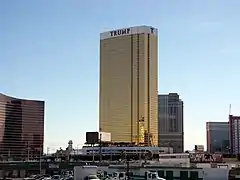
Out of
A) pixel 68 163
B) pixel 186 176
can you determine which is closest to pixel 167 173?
pixel 186 176

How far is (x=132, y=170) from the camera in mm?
93188

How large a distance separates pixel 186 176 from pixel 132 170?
1769 centimetres

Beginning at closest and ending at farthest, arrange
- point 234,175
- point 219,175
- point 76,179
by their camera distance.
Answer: point 76,179, point 219,175, point 234,175

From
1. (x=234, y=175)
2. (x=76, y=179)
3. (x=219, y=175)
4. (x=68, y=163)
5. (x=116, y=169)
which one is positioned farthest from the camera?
(x=68, y=163)

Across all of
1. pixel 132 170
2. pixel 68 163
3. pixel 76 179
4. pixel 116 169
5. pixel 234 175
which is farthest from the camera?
pixel 68 163

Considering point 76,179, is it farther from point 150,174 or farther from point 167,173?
point 167,173

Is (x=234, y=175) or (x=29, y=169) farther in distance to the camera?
(x=29, y=169)

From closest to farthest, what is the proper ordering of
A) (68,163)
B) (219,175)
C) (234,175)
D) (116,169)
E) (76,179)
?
1. (76,179)
2. (219,175)
3. (234,175)
4. (116,169)
5. (68,163)

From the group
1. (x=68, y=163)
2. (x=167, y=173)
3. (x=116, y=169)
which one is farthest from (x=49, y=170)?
(x=167, y=173)

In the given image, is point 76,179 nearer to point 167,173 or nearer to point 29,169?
point 167,173

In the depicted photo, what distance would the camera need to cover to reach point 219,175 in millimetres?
73188

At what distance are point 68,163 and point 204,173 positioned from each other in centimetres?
8618

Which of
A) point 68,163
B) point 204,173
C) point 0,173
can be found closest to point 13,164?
point 0,173

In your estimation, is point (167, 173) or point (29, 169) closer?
point (167, 173)
